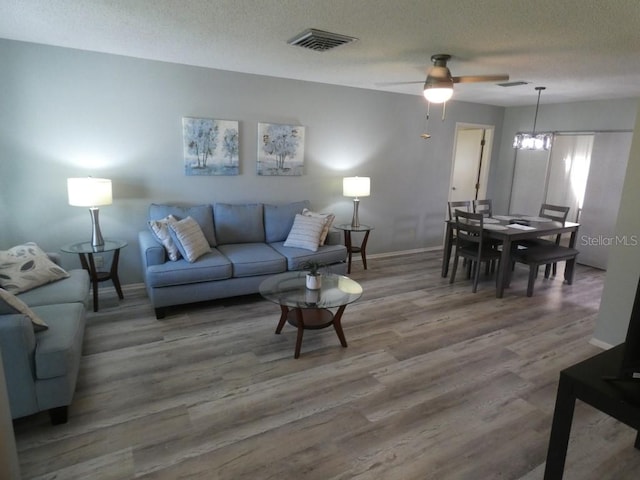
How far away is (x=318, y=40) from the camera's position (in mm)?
2881

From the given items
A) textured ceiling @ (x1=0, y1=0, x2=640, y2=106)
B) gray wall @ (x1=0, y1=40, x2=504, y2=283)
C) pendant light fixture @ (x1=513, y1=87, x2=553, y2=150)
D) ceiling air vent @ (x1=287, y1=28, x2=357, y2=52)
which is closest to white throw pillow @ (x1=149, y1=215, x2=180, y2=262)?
gray wall @ (x1=0, y1=40, x2=504, y2=283)

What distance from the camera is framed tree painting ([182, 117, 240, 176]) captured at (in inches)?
161

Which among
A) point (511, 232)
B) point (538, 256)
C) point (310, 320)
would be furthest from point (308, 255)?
point (538, 256)

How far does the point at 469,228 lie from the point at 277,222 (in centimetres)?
224

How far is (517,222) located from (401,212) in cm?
164

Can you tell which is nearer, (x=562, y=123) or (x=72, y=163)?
(x=72, y=163)

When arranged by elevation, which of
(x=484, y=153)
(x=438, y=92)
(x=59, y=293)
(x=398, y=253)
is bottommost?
(x=398, y=253)

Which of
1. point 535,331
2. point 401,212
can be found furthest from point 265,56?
point 535,331

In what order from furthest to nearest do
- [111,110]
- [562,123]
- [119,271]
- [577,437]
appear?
1. [562,123]
2. [119,271]
3. [111,110]
4. [577,437]

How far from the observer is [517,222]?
471cm

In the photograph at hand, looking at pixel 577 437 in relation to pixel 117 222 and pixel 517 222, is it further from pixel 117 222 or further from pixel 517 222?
pixel 117 222

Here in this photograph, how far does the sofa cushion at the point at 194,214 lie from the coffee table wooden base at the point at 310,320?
4.78 ft

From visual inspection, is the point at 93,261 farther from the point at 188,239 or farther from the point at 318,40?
the point at 318,40

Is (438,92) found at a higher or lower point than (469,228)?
higher
